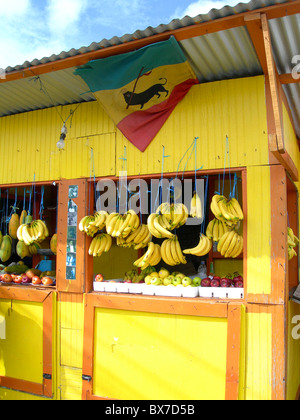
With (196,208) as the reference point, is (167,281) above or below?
below

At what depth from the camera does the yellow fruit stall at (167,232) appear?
432cm

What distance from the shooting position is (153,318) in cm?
485

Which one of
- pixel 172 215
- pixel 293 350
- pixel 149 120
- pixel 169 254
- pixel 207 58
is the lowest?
pixel 293 350

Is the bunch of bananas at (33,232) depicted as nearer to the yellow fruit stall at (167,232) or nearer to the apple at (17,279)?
the yellow fruit stall at (167,232)

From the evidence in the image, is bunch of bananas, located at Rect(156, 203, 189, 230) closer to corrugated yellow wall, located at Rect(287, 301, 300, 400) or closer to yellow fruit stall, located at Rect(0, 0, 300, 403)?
yellow fruit stall, located at Rect(0, 0, 300, 403)

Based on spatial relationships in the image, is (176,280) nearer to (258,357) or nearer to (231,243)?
(231,243)

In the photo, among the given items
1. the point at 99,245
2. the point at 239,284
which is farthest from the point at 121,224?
the point at 239,284

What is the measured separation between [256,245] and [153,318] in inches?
64.7

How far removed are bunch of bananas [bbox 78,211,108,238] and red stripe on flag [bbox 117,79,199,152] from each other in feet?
3.63

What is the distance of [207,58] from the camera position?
4.47 m

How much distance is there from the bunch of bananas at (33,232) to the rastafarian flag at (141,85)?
81.5 inches

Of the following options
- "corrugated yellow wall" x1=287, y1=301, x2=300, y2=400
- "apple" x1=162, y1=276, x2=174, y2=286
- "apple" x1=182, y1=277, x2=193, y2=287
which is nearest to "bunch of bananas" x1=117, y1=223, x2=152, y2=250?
"apple" x1=162, y1=276, x2=174, y2=286

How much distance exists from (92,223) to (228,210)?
6.16 feet

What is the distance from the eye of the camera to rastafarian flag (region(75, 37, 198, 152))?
4418 millimetres
